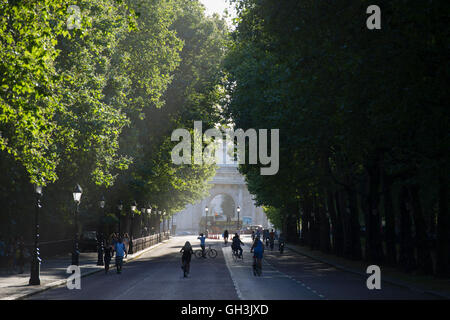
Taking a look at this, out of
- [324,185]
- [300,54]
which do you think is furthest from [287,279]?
[324,185]

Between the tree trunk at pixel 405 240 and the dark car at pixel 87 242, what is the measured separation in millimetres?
32416

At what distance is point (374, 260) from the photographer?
132 ft

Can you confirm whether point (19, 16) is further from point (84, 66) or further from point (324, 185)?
point (324, 185)

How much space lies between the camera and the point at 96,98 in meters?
33.7

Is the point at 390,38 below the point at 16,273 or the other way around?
the other way around

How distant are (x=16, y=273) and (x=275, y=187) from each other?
26.9m

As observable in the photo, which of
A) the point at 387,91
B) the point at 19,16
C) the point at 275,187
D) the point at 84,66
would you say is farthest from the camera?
the point at 275,187

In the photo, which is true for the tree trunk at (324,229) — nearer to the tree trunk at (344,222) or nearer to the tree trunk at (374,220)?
the tree trunk at (344,222)

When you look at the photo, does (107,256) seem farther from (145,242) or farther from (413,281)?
(145,242)

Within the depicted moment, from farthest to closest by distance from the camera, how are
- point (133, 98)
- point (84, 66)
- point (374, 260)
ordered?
point (133, 98)
point (374, 260)
point (84, 66)

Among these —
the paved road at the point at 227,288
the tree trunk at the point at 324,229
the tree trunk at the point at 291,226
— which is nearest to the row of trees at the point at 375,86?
the paved road at the point at 227,288

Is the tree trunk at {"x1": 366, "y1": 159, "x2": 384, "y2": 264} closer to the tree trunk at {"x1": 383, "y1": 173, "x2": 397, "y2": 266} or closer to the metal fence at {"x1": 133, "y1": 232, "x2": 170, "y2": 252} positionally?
the tree trunk at {"x1": 383, "y1": 173, "x2": 397, "y2": 266}

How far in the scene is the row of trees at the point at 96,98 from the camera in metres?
19.3

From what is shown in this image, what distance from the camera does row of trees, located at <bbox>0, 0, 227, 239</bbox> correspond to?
19.3m
